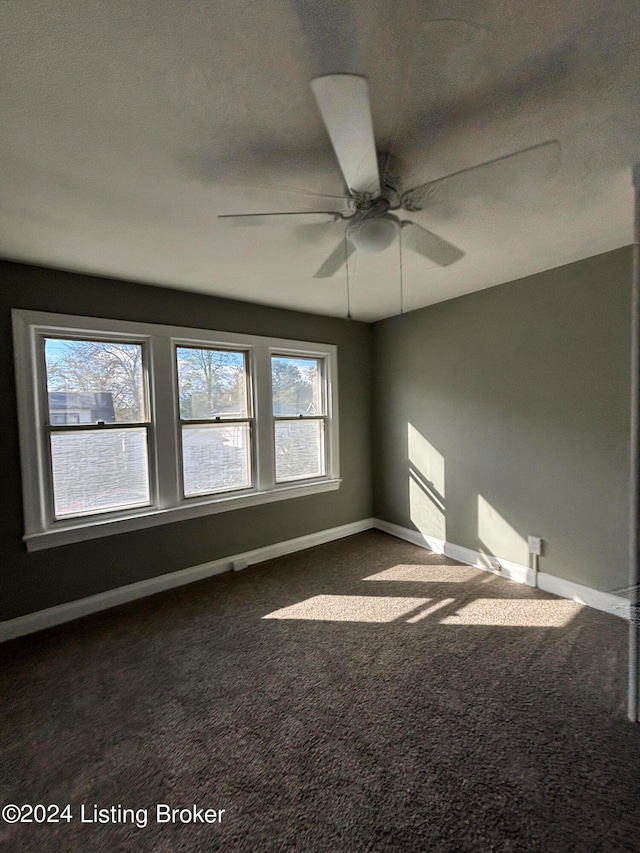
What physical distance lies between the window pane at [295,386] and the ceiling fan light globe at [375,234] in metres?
2.02

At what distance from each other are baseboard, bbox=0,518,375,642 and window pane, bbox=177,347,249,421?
132 cm

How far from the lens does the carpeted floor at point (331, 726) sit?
122 centimetres

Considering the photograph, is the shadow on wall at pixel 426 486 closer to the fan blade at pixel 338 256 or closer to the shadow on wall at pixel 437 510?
the shadow on wall at pixel 437 510

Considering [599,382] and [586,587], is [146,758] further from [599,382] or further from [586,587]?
[599,382]

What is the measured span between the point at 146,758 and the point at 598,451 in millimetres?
3078

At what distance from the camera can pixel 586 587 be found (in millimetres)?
2516

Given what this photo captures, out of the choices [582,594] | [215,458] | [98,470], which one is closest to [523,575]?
[582,594]

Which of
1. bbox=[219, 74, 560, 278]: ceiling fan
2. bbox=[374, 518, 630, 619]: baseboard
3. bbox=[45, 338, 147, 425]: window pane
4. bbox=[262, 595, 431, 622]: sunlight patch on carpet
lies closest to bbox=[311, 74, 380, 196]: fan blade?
bbox=[219, 74, 560, 278]: ceiling fan

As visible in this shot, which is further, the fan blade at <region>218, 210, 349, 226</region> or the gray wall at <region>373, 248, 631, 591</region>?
the gray wall at <region>373, 248, 631, 591</region>

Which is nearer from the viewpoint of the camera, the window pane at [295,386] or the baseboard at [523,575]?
the baseboard at [523,575]

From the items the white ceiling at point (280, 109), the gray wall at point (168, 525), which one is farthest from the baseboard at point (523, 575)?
the white ceiling at point (280, 109)

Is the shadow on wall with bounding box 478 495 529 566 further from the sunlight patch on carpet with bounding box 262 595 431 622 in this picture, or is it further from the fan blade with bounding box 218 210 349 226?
the fan blade with bounding box 218 210 349 226

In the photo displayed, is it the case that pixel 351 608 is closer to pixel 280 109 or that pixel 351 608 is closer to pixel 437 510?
pixel 437 510

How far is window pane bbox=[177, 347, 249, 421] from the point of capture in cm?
303
